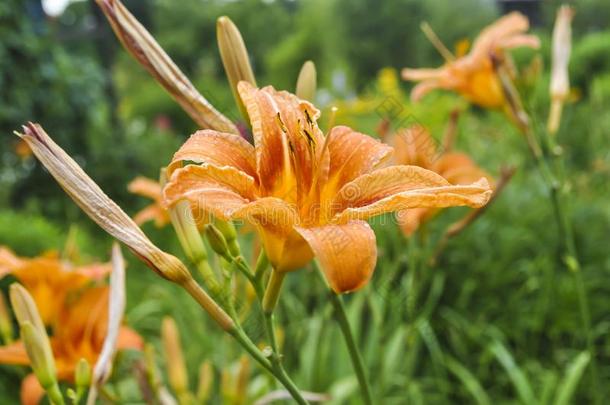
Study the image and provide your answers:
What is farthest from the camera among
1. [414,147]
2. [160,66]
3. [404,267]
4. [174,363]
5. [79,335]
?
[404,267]

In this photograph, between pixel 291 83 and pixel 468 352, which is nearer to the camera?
pixel 468 352

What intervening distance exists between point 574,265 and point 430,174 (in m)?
0.73

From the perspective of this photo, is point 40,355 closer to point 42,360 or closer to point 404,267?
point 42,360

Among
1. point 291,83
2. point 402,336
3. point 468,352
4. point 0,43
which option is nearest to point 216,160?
point 402,336

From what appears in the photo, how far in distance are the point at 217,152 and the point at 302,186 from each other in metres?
0.11

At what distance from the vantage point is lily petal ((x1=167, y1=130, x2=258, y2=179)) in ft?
2.09

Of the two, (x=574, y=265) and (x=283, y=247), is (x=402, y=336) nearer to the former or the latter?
(x=574, y=265)

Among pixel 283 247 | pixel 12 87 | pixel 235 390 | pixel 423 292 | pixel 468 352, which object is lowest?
pixel 468 352

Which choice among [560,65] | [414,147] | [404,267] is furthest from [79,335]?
[404,267]

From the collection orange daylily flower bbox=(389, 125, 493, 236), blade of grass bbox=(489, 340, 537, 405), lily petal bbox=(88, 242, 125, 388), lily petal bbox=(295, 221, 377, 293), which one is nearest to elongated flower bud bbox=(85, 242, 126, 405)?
lily petal bbox=(88, 242, 125, 388)

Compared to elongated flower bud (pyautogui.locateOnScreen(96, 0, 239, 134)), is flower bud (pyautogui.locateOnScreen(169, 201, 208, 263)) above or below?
below

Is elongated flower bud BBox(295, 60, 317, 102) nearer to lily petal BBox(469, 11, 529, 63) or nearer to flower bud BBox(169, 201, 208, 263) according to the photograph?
flower bud BBox(169, 201, 208, 263)

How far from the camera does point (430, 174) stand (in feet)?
2.10

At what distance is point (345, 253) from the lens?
Answer: 0.56m
